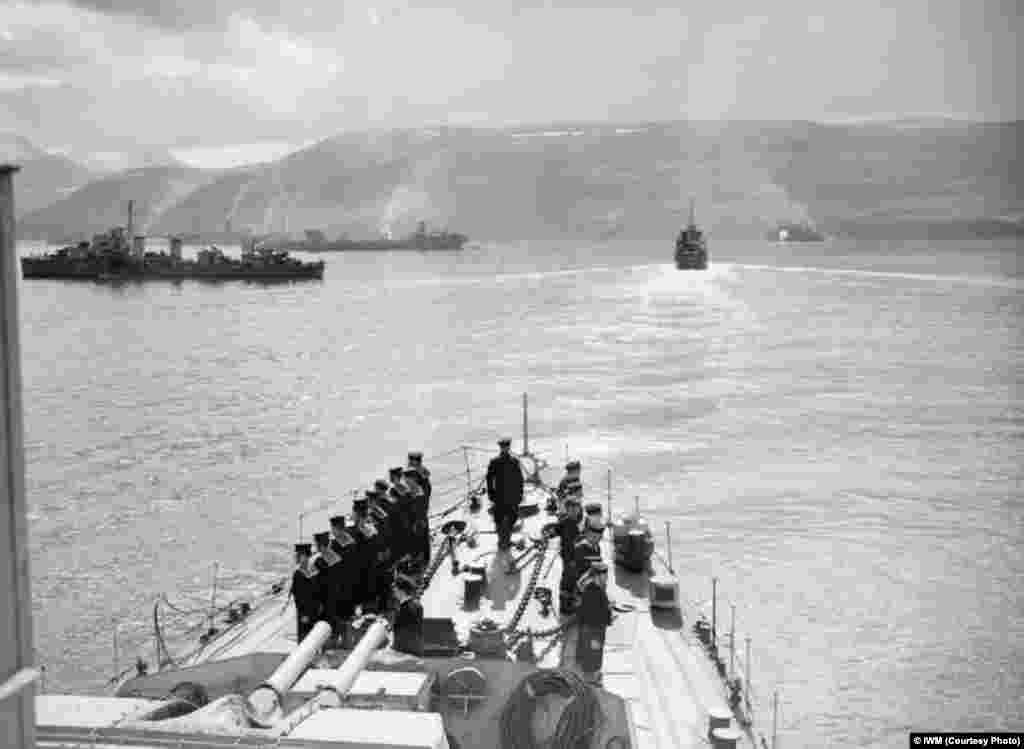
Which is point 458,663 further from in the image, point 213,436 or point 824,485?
point 213,436

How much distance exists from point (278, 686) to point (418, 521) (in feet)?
21.8

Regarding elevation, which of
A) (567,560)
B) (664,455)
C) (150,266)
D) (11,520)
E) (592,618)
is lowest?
(664,455)

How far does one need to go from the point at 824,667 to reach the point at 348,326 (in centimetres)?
6759

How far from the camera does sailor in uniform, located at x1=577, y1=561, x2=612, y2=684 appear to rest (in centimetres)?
1098

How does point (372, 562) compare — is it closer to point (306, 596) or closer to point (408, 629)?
point (306, 596)

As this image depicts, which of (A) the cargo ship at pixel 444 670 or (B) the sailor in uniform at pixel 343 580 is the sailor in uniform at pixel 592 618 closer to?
(A) the cargo ship at pixel 444 670

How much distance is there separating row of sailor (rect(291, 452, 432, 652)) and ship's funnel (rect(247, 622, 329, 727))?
6.76 feet

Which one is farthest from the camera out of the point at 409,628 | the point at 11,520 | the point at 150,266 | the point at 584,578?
the point at 150,266

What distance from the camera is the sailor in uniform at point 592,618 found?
10977mm

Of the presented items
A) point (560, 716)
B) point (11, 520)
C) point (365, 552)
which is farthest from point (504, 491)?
point (11, 520)

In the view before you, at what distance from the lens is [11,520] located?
3445mm

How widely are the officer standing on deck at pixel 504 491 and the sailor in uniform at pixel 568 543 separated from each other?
1.23m

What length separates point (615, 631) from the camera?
1220 centimetres

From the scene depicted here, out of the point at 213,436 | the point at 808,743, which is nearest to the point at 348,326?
the point at 213,436
